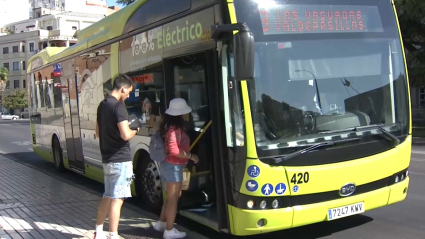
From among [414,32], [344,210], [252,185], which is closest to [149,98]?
[252,185]

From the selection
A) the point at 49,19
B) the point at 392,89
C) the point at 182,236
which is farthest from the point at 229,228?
the point at 49,19

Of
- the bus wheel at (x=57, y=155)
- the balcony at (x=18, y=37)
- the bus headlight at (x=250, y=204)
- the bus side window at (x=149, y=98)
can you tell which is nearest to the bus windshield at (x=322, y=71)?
the bus headlight at (x=250, y=204)

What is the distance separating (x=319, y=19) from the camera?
5.27 meters

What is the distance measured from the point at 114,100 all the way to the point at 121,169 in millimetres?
760

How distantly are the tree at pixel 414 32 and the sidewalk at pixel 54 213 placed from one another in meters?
18.2

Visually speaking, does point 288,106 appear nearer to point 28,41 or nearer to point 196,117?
point 196,117

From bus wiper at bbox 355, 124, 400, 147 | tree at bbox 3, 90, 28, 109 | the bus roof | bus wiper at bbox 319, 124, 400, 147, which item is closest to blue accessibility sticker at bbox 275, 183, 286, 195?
bus wiper at bbox 319, 124, 400, 147

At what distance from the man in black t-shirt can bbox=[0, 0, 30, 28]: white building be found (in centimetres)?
11995

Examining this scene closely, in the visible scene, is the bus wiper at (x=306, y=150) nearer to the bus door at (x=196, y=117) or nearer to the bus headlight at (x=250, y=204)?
the bus headlight at (x=250, y=204)

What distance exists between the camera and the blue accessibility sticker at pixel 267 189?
15.8ft

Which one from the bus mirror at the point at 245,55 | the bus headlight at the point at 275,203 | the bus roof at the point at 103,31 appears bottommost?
the bus headlight at the point at 275,203

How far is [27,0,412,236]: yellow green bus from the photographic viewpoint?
4.86 m

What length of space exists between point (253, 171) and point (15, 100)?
85926mm

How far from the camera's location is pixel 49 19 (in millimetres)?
95188
